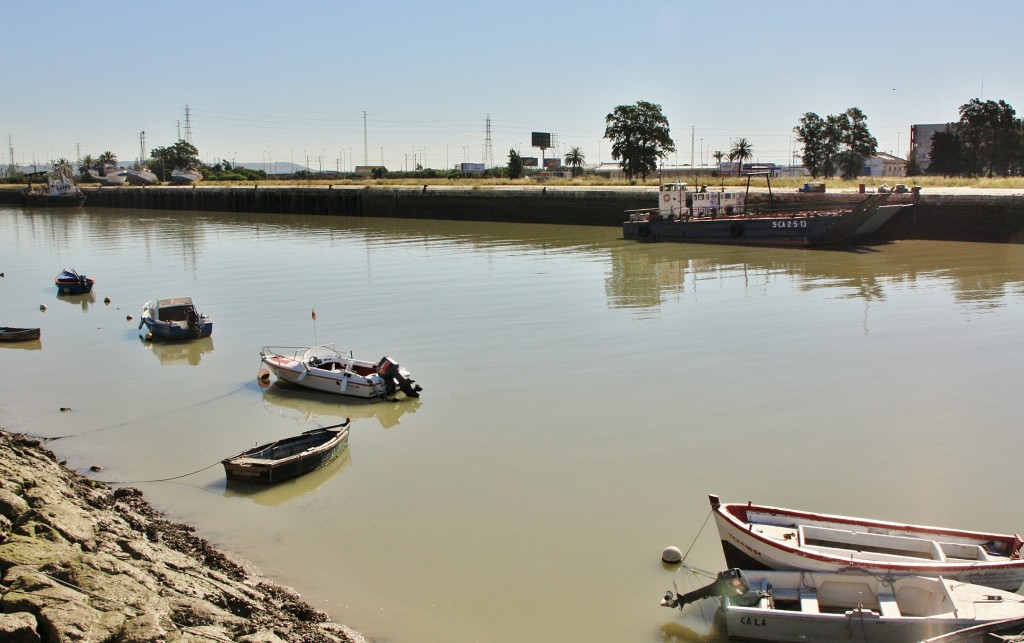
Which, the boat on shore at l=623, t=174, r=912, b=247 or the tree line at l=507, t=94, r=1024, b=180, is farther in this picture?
the tree line at l=507, t=94, r=1024, b=180

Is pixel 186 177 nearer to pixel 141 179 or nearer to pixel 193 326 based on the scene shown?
pixel 141 179

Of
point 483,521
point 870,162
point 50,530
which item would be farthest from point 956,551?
point 870,162

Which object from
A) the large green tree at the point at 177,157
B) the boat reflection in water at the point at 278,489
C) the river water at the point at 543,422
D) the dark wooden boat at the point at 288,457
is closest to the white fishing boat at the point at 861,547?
the river water at the point at 543,422

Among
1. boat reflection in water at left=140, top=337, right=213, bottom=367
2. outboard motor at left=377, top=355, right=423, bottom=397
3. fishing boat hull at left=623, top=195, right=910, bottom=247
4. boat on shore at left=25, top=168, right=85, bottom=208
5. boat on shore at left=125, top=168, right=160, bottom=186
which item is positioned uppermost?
boat on shore at left=125, top=168, right=160, bottom=186

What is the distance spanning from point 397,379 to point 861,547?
10.9 m

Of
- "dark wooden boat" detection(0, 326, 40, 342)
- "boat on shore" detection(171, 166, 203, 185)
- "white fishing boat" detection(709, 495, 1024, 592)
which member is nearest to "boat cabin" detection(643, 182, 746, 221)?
"dark wooden boat" detection(0, 326, 40, 342)

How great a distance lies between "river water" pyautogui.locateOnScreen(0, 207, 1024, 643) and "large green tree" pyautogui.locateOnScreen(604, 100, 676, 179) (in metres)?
45.9

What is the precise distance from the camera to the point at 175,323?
25938mm

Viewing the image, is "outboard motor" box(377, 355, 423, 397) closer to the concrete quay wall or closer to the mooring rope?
the mooring rope

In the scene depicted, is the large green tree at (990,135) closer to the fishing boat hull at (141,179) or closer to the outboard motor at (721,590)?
the outboard motor at (721,590)

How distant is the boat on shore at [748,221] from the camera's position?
149ft

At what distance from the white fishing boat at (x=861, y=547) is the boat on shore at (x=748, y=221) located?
37.5m

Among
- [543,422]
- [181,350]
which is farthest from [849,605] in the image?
[181,350]

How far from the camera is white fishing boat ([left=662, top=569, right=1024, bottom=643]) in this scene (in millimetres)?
8797
